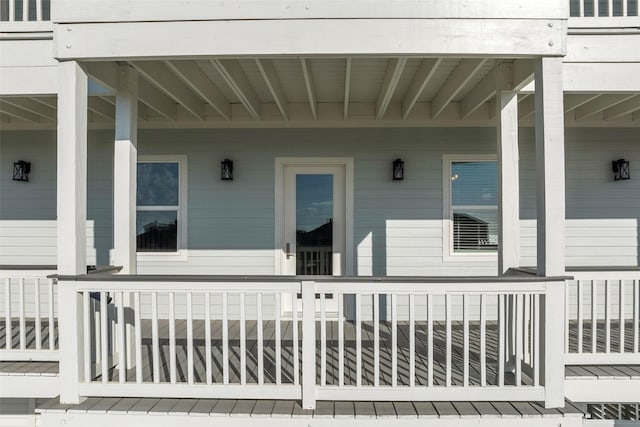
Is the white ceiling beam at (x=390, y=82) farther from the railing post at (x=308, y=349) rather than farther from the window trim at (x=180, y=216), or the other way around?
the window trim at (x=180, y=216)

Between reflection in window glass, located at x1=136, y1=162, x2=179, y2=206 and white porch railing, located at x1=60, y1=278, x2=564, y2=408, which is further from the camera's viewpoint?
reflection in window glass, located at x1=136, y1=162, x2=179, y2=206

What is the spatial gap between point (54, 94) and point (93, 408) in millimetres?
2435

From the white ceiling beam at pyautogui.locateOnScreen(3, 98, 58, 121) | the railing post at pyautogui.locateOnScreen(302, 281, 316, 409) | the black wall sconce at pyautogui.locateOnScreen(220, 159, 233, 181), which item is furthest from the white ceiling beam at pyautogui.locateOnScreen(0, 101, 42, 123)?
the railing post at pyautogui.locateOnScreen(302, 281, 316, 409)

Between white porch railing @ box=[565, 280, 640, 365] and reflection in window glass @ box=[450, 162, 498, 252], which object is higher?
reflection in window glass @ box=[450, 162, 498, 252]

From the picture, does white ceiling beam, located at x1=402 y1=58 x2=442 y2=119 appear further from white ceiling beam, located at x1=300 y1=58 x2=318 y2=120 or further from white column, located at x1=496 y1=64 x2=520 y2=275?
white ceiling beam, located at x1=300 y1=58 x2=318 y2=120

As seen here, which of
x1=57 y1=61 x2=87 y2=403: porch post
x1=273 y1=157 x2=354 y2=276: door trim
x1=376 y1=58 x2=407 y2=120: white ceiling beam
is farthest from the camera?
x1=273 y1=157 x2=354 y2=276: door trim

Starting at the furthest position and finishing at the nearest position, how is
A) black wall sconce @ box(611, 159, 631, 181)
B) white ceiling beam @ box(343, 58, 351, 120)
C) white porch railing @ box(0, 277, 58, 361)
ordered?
black wall sconce @ box(611, 159, 631, 181) → white ceiling beam @ box(343, 58, 351, 120) → white porch railing @ box(0, 277, 58, 361)

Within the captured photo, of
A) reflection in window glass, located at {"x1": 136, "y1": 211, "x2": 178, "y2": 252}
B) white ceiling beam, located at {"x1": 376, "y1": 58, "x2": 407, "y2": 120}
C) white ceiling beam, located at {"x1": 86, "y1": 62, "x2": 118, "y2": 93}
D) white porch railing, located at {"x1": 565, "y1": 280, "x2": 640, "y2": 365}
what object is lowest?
white porch railing, located at {"x1": 565, "y1": 280, "x2": 640, "y2": 365}

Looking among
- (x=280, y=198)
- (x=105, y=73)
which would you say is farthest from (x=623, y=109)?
(x=105, y=73)

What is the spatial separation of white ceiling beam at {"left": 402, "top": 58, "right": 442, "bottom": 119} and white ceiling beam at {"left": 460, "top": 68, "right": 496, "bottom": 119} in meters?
0.53

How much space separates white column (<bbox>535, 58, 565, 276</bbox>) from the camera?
2609mm

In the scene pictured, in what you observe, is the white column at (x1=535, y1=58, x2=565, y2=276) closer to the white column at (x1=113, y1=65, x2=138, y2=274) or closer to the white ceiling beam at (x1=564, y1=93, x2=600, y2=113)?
the white ceiling beam at (x1=564, y1=93, x2=600, y2=113)

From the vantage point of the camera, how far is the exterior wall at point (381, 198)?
15.4 ft

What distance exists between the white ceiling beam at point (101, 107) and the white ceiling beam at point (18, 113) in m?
0.82
